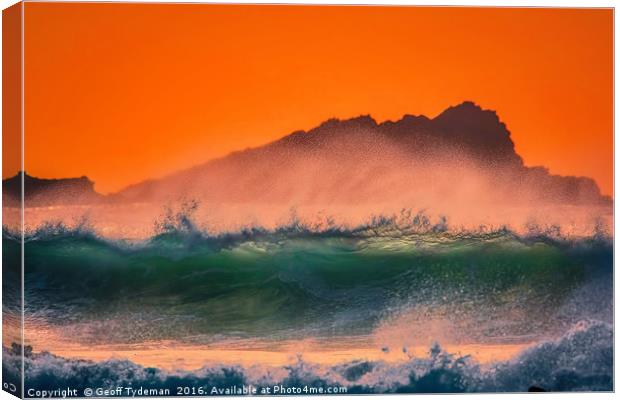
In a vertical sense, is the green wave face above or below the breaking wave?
above

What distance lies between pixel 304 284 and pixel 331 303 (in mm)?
199

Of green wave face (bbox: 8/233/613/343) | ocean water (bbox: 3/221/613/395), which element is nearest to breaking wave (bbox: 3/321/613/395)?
ocean water (bbox: 3/221/613/395)

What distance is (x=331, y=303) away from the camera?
254 inches

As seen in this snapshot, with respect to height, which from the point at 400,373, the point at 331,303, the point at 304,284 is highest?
the point at 304,284

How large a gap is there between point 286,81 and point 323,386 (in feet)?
6.08

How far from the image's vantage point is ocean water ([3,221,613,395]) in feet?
20.7

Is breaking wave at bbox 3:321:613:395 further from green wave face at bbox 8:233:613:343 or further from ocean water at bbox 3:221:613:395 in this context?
green wave face at bbox 8:233:613:343

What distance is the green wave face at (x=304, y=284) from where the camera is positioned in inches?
249

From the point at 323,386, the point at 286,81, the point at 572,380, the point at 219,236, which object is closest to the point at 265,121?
the point at 286,81

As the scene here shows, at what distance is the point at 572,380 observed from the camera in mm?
6574

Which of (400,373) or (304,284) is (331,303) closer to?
(304,284)

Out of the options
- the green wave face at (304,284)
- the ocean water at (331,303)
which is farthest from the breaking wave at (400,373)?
the green wave face at (304,284)

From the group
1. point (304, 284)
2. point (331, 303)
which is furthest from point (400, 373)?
point (304, 284)

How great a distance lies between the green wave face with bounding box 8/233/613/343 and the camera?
6.32 metres
